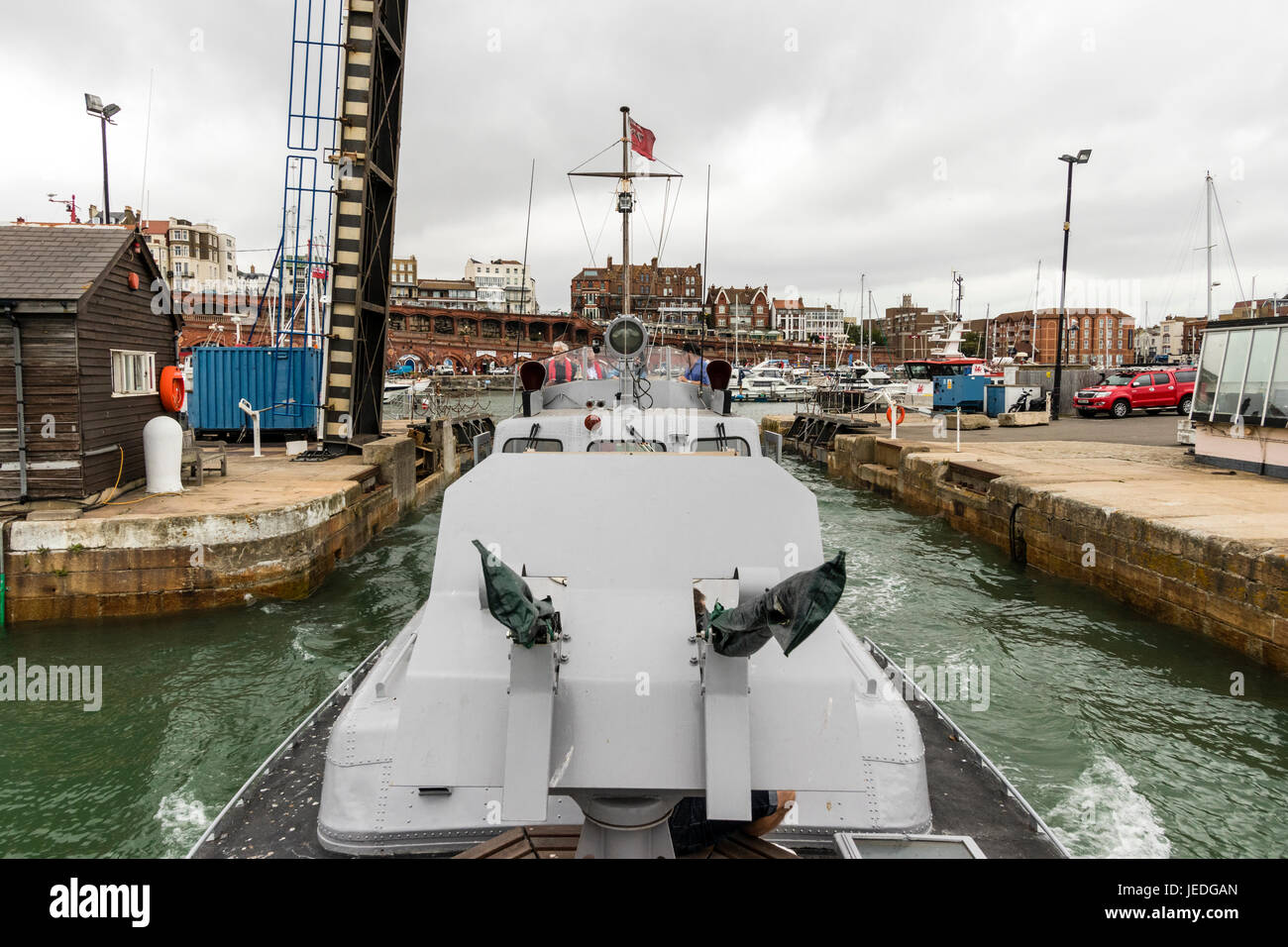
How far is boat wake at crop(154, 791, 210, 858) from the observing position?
616cm

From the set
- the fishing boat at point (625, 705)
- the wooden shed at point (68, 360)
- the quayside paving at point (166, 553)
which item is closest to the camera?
the fishing boat at point (625, 705)

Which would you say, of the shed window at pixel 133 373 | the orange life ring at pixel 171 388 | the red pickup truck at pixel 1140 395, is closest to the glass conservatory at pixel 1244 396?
the red pickup truck at pixel 1140 395

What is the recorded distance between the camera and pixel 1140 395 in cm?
3288

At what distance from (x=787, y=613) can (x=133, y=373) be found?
1395 centimetres

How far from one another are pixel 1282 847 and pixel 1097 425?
1045 inches

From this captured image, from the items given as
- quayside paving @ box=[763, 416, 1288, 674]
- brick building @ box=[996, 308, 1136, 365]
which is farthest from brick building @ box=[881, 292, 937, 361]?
quayside paving @ box=[763, 416, 1288, 674]

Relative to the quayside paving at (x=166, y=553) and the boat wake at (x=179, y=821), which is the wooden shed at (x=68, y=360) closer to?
the quayside paving at (x=166, y=553)

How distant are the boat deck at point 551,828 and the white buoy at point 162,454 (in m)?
8.78

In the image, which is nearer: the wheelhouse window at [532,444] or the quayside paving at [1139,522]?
the wheelhouse window at [532,444]

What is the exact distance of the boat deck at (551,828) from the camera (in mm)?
4359

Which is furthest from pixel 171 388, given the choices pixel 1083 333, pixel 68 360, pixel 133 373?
pixel 1083 333

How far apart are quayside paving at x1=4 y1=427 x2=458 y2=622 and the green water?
0.34 meters

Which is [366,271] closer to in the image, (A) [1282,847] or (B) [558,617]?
(B) [558,617]

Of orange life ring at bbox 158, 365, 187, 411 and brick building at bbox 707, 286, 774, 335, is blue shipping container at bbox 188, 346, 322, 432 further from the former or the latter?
brick building at bbox 707, 286, 774, 335
